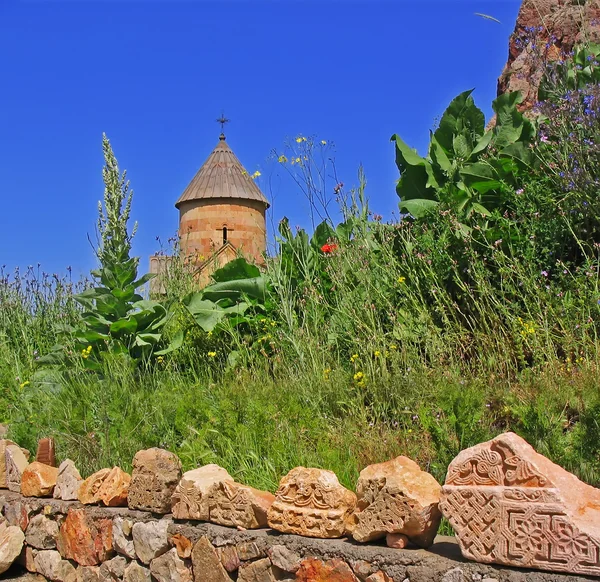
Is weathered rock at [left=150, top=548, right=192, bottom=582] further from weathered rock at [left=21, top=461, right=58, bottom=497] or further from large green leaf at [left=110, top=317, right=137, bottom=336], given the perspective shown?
large green leaf at [left=110, top=317, right=137, bottom=336]

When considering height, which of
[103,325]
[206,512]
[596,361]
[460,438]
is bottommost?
[206,512]

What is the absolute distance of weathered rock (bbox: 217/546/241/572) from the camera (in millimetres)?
3529

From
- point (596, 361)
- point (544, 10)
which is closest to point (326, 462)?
point (596, 361)

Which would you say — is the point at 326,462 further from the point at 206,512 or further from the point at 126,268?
the point at 126,268

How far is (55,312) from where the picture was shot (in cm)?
809

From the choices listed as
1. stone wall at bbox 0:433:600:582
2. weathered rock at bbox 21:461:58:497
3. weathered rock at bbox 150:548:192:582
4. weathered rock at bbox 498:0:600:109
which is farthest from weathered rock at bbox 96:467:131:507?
weathered rock at bbox 498:0:600:109

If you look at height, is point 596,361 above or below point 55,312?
below

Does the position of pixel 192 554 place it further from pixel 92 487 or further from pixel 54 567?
pixel 54 567

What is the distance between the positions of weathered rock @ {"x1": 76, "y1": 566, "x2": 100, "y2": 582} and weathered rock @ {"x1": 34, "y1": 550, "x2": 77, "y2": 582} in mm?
71

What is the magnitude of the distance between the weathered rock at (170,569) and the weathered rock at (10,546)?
142cm

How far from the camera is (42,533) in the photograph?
481 cm

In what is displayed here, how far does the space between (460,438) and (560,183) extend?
232 cm

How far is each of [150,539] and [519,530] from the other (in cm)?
218

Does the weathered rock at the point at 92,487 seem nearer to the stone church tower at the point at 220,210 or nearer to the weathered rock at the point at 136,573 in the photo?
the weathered rock at the point at 136,573
